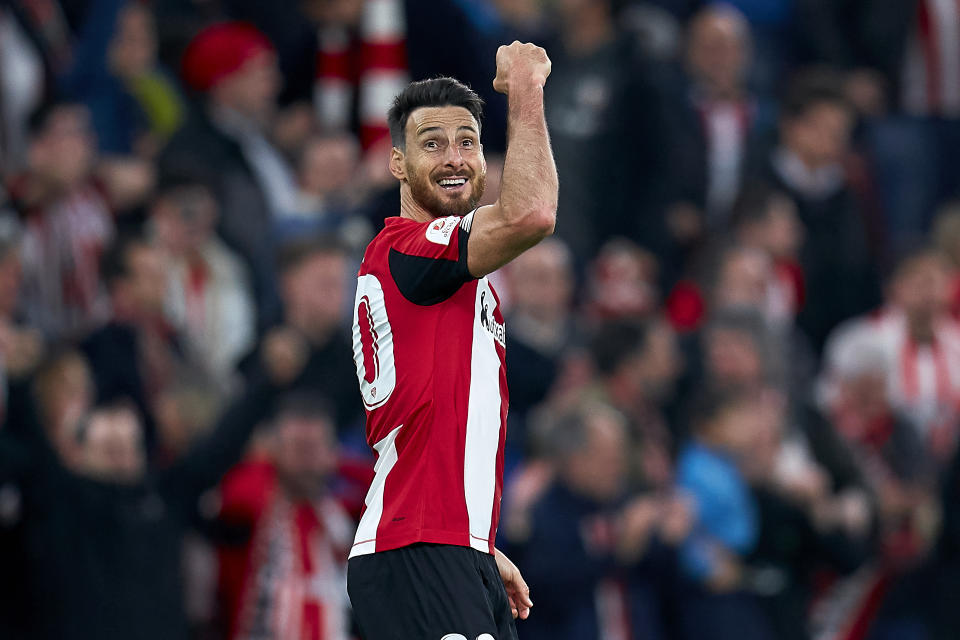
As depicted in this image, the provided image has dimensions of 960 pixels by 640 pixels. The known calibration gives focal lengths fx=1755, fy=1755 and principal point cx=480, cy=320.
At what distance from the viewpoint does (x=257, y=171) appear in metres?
11.7

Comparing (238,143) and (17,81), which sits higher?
(17,81)

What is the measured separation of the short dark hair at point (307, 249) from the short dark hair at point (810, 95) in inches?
181

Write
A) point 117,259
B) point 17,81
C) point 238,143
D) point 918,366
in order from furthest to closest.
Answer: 1. point 918,366
2. point 238,143
3. point 17,81
4. point 117,259

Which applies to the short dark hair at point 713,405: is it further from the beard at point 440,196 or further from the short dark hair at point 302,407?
the beard at point 440,196

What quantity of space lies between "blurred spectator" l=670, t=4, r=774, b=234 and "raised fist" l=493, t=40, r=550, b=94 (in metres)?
7.98

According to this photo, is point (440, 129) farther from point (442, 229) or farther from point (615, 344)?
point (615, 344)

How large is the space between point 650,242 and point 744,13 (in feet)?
9.64

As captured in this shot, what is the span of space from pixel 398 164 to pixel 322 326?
4.55m

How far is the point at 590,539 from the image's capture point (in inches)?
382

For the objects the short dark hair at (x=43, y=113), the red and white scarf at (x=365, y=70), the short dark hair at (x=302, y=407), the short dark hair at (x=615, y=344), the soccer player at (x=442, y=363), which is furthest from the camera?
the red and white scarf at (x=365, y=70)

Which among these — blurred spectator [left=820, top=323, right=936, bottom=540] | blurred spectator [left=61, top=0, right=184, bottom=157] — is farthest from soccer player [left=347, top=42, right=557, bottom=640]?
blurred spectator [left=820, top=323, right=936, bottom=540]

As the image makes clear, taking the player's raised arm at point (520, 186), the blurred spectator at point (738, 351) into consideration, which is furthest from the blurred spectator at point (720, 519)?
the player's raised arm at point (520, 186)

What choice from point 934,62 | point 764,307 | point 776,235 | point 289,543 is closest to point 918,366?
point 764,307

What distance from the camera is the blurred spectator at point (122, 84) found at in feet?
37.5
